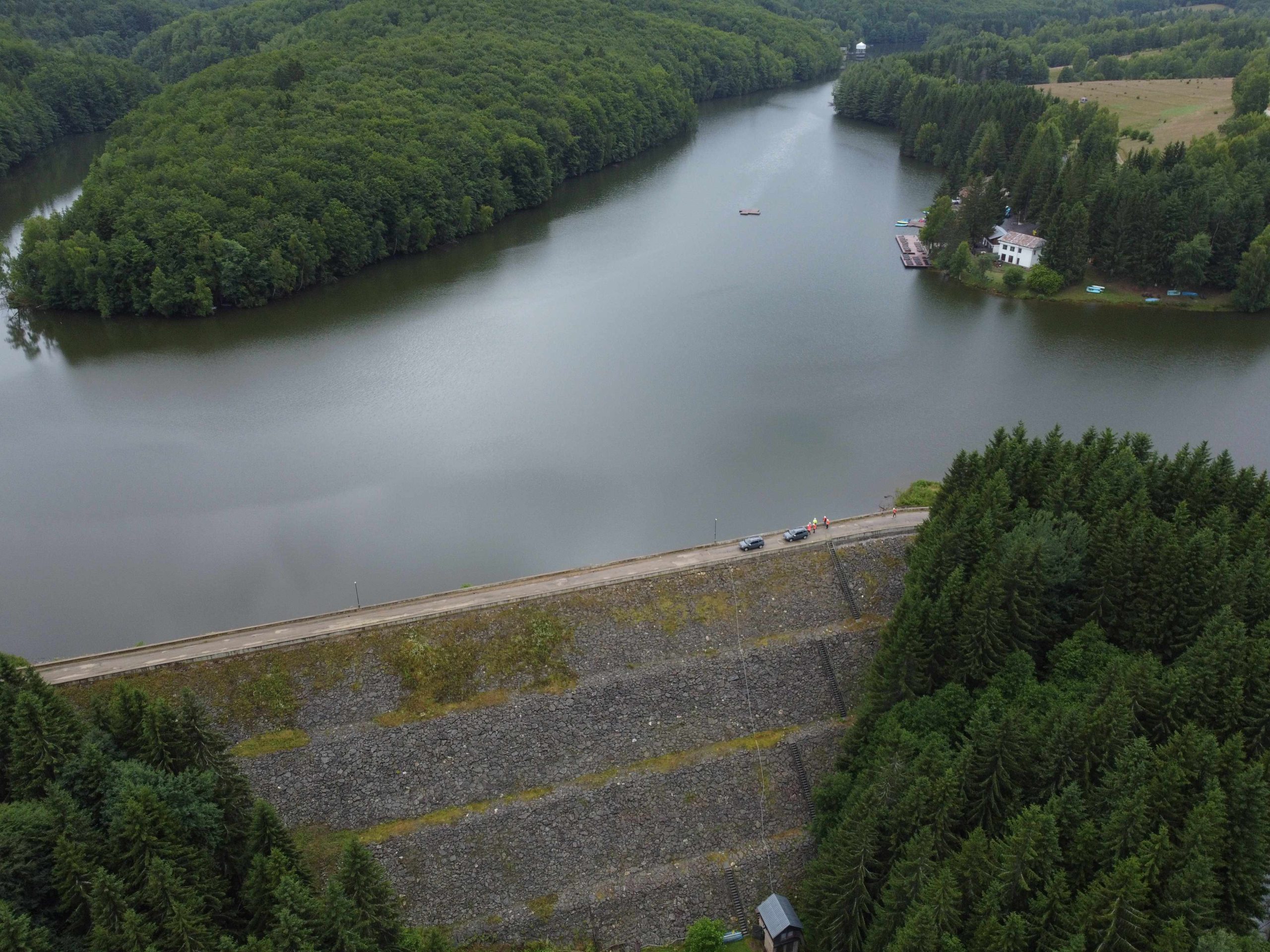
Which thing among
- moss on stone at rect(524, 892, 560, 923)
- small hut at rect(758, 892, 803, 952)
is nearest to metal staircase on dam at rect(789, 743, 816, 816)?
small hut at rect(758, 892, 803, 952)

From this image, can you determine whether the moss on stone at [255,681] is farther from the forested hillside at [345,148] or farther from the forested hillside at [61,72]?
the forested hillside at [61,72]

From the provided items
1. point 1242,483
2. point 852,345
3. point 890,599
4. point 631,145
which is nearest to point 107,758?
point 890,599

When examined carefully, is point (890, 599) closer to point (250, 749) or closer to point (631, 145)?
point (250, 749)

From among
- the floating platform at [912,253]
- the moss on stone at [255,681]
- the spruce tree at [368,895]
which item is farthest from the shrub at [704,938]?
the floating platform at [912,253]

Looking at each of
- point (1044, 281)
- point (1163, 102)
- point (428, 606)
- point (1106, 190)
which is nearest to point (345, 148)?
point (428, 606)

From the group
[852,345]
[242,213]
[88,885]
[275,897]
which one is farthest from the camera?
[242,213]

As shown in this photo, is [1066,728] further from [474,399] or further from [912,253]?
[912,253]
